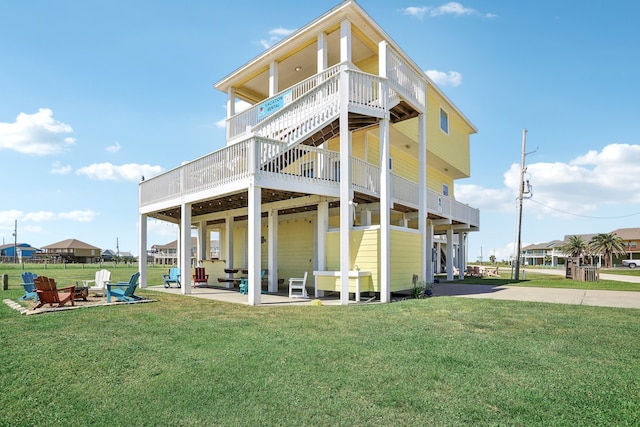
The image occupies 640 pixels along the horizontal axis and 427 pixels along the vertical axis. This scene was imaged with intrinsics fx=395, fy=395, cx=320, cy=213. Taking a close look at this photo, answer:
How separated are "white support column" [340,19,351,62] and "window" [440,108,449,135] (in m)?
9.93

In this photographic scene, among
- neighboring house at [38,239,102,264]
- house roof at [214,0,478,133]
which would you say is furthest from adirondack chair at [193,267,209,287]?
neighboring house at [38,239,102,264]

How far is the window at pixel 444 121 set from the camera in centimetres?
2102

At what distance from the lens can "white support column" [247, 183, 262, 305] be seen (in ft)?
33.0

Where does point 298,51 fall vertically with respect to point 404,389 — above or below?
above

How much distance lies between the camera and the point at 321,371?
4.71 m

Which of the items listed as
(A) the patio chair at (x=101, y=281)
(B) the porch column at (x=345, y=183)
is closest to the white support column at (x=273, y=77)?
(B) the porch column at (x=345, y=183)

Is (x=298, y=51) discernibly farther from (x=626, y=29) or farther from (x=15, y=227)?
(x=15, y=227)

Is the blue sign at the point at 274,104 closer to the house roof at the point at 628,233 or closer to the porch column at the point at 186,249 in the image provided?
the porch column at the point at 186,249

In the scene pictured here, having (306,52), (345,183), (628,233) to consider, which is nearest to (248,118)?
(306,52)

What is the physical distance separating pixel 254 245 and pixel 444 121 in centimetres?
1531

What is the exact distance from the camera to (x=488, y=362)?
5.05 metres

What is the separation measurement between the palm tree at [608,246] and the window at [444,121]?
5887cm

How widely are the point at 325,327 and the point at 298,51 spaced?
11.8 metres

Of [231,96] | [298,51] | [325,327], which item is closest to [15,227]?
[231,96]
